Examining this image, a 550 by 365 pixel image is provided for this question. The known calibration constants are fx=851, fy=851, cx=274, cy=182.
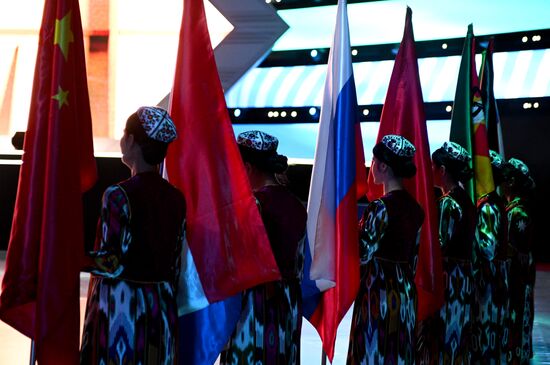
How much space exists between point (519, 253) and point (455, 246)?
1.39 meters

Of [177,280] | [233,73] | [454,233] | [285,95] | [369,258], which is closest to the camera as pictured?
[177,280]

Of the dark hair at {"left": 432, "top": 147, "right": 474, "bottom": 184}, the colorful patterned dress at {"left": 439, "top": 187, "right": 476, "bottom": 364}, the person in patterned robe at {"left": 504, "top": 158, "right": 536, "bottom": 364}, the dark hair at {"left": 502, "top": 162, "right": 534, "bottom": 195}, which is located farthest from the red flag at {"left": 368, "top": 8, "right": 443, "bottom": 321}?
the dark hair at {"left": 502, "top": 162, "right": 534, "bottom": 195}

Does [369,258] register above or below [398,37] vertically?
below

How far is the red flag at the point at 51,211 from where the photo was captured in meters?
2.59

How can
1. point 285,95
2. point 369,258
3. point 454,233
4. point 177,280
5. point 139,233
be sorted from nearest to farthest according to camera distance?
point 139,233
point 177,280
point 369,258
point 454,233
point 285,95

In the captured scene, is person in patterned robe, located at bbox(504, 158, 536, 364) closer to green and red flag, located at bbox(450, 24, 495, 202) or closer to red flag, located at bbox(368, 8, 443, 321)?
green and red flag, located at bbox(450, 24, 495, 202)

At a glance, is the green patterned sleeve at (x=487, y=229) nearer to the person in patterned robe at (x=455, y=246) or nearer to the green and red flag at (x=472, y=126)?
the green and red flag at (x=472, y=126)

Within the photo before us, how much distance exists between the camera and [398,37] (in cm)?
942

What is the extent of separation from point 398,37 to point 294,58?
1.20m

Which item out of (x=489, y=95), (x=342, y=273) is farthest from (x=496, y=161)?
(x=342, y=273)

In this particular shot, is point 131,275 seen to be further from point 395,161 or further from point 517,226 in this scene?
point 517,226

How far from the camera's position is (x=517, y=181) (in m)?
5.51

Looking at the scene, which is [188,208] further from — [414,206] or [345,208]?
[414,206]

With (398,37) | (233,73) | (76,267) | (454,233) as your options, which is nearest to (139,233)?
(76,267)
